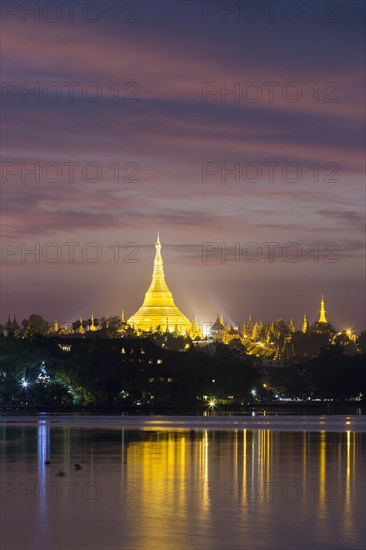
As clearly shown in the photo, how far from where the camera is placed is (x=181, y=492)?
45.7m

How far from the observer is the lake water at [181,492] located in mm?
35750

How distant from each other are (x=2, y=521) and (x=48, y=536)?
9.29 ft

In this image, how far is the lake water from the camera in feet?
117

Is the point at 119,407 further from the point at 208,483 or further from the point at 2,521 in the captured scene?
the point at 2,521
